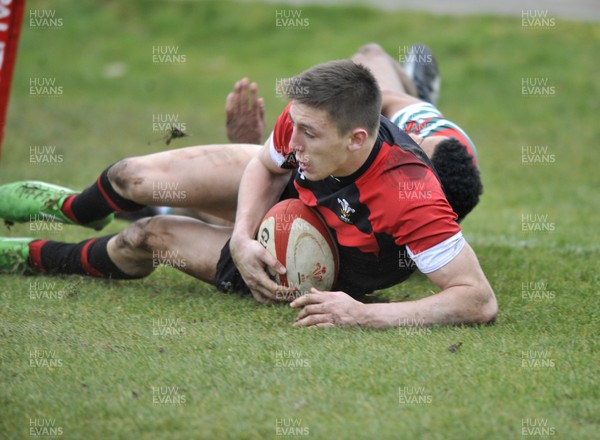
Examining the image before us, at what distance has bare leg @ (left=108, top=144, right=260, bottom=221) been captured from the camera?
5281 mm

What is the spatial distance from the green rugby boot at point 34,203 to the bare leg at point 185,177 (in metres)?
0.54

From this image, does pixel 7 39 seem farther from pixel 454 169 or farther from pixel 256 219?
pixel 454 169

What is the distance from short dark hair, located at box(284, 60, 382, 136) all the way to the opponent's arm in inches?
30.9

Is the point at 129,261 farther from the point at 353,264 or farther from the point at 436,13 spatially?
→ the point at 436,13

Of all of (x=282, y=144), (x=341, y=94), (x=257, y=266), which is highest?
(x=341, y=94)

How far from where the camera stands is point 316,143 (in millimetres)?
4391

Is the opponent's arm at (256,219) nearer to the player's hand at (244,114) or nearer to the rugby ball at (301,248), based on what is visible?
the rugby ball at (301,248)

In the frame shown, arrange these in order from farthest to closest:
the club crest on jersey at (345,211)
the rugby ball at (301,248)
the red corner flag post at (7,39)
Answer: the rugby ball at (301,248) → the club crest on jersey at (345,211) → the red corner flag post at (7,39)

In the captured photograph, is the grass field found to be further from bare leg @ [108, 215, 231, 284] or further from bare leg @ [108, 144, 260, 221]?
bare leg @ [108, 144, 260, 221]

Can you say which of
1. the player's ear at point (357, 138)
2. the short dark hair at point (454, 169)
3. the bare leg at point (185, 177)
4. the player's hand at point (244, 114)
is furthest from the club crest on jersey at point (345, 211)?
the player's hand at point (244, 114)

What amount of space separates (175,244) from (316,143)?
132 centimetres

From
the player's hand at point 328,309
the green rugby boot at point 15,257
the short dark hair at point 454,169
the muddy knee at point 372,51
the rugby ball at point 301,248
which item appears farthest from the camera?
the muddy knee at point 372,51

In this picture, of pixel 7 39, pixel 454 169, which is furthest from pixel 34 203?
pixel 454 169

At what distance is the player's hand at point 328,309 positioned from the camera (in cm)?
446
